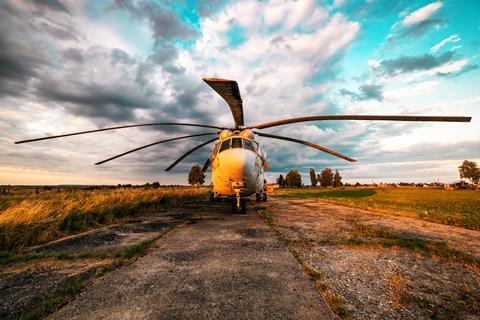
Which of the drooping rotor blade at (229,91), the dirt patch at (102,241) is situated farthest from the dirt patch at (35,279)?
the drooping rotor blade at (229,91)

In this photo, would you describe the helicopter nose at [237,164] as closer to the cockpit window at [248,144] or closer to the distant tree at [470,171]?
the cockpit window at [248,144]

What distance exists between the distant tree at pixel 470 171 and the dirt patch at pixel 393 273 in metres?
115

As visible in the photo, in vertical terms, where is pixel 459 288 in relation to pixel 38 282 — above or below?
below

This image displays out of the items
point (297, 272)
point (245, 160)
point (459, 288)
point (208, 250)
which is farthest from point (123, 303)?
point (245, 160)

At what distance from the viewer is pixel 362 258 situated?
3.77 m

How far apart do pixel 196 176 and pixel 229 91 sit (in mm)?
77734

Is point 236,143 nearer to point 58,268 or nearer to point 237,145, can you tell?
point 237,145

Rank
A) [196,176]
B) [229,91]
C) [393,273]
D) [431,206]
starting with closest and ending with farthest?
[393,273]
[229,91]
[431,206]
[196,176]

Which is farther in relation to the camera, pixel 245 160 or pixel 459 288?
pixel 245 160

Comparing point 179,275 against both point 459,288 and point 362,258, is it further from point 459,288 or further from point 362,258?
point 459,288

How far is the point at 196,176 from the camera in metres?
83.7

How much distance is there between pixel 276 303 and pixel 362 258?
233 centimetres

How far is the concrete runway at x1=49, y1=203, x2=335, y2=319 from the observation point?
213cm

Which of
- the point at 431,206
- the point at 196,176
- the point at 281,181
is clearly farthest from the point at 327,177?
the point at 431,206
